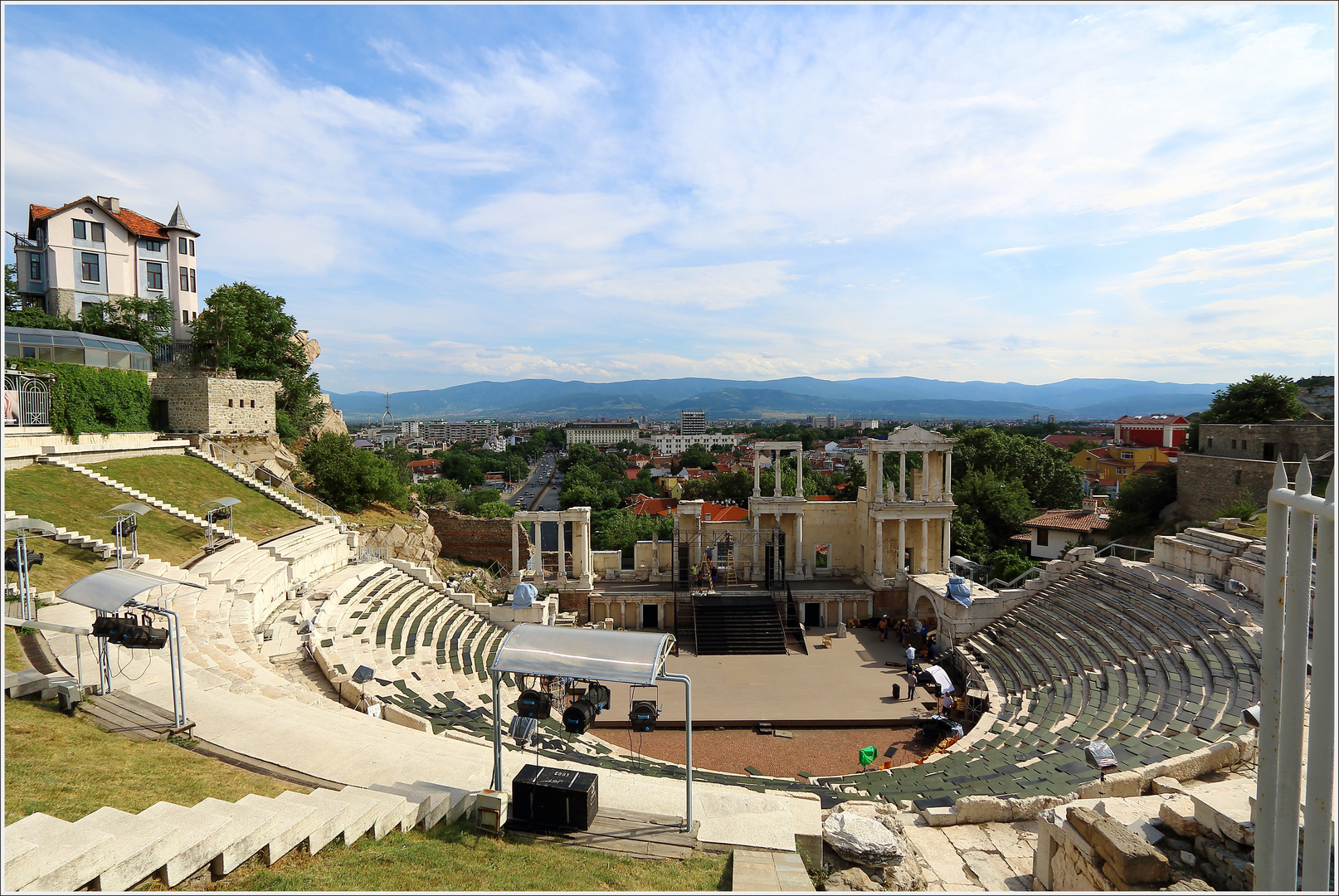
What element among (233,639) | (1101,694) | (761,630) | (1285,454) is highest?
(1285,454)

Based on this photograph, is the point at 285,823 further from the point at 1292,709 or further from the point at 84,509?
the point at 84,509

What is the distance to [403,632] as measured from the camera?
18891 mm

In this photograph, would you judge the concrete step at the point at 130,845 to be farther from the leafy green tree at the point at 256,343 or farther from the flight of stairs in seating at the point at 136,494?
the leafy green tree at the point at 256,343

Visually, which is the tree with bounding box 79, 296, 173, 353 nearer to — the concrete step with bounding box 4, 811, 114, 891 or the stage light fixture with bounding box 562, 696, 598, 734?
the concrete step with bounding box 4, 811, 114, 891

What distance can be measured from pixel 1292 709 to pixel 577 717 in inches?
266

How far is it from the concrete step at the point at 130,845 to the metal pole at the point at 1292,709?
8958 mm

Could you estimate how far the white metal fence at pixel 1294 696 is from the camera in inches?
159

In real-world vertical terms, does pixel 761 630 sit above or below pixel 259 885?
below

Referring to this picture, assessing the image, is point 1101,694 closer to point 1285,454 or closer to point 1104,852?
point 1104,852

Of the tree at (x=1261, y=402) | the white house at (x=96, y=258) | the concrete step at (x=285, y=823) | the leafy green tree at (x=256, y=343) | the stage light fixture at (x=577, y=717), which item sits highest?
the white house at (x=96, y=258)

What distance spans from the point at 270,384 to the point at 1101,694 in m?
38.6

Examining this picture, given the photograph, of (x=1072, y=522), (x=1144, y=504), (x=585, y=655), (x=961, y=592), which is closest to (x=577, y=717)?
(x=585, y=655)

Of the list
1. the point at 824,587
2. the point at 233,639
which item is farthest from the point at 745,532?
the point at 233,639

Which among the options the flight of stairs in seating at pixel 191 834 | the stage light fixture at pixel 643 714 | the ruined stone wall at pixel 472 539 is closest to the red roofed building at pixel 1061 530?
the ruined stone wall at pixel 472 539
